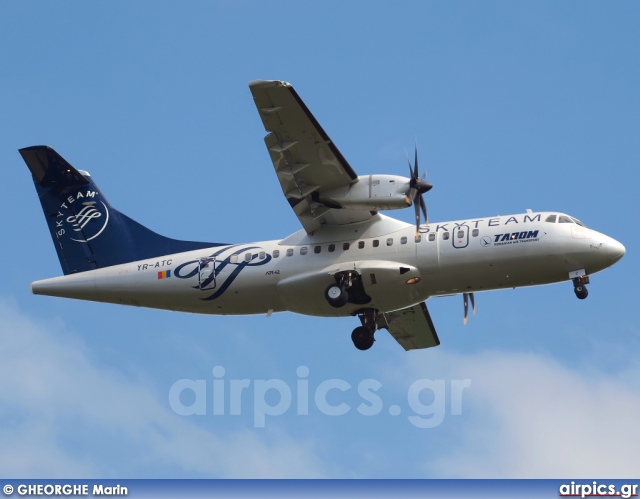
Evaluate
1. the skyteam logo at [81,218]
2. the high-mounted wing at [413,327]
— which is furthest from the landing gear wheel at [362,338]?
the skyteam logo at [81,218]

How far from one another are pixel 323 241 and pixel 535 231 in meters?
5.22

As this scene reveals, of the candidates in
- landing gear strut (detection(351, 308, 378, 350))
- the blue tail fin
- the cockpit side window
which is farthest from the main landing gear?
the cockpit side window

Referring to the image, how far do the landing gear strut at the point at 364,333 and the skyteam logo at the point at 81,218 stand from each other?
737 cm

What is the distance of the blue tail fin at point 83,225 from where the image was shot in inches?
1134

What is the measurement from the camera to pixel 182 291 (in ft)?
90.9

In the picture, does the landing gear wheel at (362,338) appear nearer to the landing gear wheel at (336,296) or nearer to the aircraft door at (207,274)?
the landing gear wheel at (336,296)

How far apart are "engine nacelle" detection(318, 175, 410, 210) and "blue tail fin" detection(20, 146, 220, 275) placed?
4.19 meters

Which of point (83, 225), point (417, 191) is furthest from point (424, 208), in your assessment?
point (83, 225)

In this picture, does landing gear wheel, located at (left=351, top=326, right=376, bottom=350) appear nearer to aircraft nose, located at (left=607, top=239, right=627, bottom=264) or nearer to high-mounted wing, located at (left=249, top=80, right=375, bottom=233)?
high-mounted wing, located at (left=249, top=80, right=375, bottom=233)

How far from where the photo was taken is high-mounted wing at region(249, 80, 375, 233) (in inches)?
968

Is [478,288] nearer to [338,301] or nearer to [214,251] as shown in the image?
[338,301]

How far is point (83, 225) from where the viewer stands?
2945 centimetres

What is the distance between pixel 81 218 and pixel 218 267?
4.54 m

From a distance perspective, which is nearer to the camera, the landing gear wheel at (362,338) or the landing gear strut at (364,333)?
the landing gear strut at (364,333)
